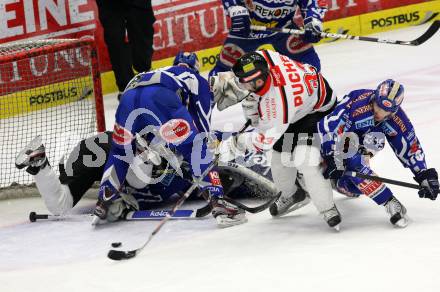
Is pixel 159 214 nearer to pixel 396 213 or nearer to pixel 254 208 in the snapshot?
pixel 254 208

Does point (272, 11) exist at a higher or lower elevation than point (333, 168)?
higher

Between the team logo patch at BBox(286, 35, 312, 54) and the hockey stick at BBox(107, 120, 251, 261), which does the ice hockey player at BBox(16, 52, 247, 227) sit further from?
the team logo patch at BBox(286, 35, 312, 54)

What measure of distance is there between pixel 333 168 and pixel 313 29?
6.63 ft

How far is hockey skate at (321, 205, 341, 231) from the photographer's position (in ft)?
14.4

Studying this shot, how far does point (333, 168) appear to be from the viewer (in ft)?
14.7

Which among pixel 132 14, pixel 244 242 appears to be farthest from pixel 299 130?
pixel 132 14

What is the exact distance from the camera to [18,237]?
4980 mm

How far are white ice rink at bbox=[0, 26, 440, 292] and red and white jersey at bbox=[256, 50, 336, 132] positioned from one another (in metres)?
0.54

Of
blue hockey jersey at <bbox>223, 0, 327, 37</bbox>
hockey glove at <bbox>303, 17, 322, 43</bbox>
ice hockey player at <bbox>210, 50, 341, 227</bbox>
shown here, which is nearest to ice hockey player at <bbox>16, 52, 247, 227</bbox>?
ice hockey player at <bbox>210, 50, 341, 227</bbox>

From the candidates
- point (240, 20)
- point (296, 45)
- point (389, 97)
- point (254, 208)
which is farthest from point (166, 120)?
→ point (296, 45)

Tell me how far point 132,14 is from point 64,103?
159 cm

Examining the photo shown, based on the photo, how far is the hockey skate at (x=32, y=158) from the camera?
16.1 ft

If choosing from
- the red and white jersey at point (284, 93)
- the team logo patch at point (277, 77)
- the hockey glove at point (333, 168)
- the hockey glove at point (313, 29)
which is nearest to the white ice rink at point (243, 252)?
the hockey glove at point (333, 168)

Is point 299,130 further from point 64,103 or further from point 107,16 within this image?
point 107,16
